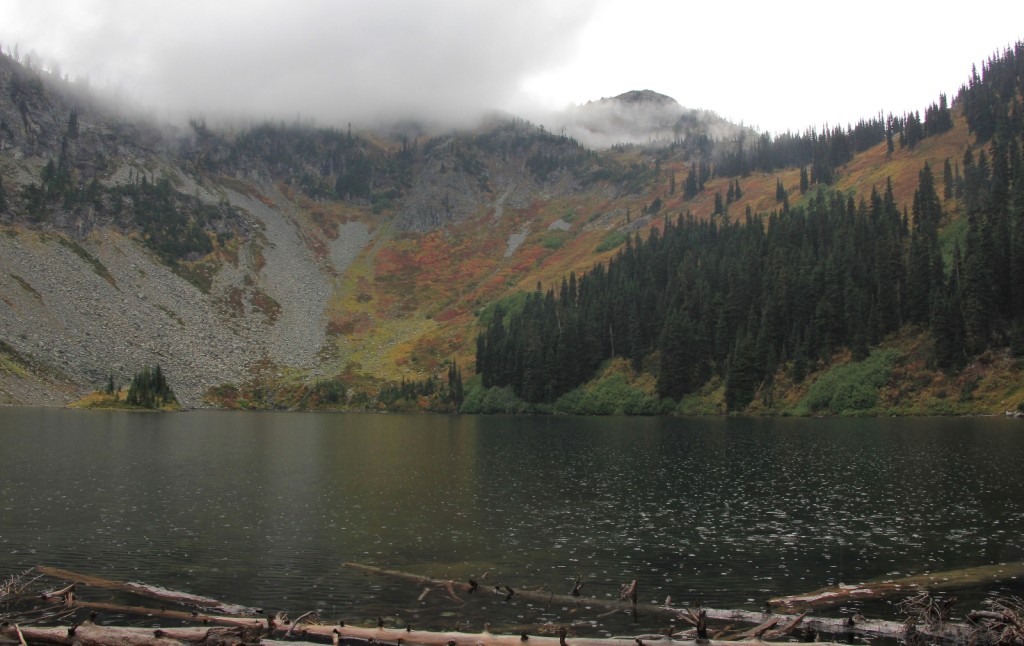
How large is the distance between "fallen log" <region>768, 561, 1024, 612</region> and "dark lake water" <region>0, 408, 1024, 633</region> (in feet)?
3.73

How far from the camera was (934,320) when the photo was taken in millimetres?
126625

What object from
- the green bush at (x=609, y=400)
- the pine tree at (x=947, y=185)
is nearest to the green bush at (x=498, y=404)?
the green bush at (x=609, y=400)

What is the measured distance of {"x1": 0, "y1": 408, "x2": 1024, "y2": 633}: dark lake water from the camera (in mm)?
30125

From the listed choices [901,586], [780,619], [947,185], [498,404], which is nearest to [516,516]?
[901,586]

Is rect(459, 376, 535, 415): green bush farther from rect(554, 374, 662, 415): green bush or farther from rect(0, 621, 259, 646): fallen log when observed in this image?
rect(0, 621, 259, 646): fallen log

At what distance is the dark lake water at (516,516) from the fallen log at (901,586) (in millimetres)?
1136

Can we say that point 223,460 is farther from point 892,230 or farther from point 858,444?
point 892,230

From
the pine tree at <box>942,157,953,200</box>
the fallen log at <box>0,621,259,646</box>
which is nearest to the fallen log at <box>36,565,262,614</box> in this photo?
the fallen log at <box>0,621,259,646</box>

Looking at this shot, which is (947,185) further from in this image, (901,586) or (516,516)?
(901,586)

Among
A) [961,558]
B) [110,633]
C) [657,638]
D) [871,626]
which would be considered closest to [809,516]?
[961,558]

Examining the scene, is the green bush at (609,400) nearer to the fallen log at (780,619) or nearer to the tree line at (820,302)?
the tree line at (820,302)

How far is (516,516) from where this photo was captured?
46.1 m

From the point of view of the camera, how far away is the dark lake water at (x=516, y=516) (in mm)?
30125

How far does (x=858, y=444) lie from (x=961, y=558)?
52249 millimetres
